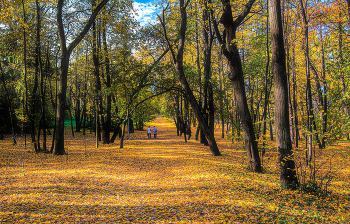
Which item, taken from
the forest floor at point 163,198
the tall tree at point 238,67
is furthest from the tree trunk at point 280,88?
the tall tree at point 238,67

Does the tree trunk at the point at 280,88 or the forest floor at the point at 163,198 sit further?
the tree trunk at the point at 280,88

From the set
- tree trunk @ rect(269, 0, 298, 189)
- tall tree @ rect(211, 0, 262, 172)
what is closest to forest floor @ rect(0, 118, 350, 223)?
tree trunk @ rect(269, 0, 298, 189)

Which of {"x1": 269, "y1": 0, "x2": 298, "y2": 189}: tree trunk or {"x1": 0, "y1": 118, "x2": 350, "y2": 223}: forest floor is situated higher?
{"x1": 269, "y1": 0, "x2": 298, "y2": 189}: tree trunk

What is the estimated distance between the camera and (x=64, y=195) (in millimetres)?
5035

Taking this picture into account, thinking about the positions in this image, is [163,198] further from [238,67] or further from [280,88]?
[238,67]

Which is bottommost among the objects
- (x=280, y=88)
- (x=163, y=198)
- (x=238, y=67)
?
(x=163, y=198)

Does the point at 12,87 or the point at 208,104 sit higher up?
the point at 12,87

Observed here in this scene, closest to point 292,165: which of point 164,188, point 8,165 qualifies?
point 164,188

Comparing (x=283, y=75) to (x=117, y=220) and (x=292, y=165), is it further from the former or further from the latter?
(x=117, y=220)

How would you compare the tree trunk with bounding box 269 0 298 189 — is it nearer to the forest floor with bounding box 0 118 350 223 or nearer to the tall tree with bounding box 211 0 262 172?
the forest floor with bounding box 0 118 350 223

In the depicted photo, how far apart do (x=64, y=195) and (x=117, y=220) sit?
6.75 ft

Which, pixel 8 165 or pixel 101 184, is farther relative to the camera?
pixel 8 165

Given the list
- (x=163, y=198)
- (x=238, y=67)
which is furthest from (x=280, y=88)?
(x=163, y=198)

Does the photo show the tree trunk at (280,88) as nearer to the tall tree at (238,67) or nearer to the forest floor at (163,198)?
the forest floor at (163,198)
